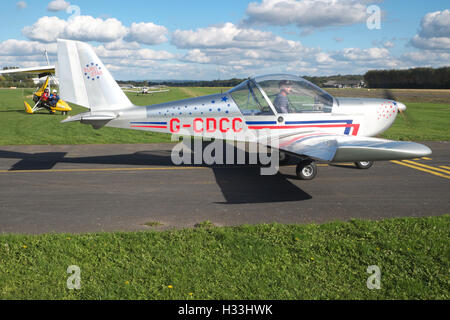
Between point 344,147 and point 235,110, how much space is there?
359 centimetres

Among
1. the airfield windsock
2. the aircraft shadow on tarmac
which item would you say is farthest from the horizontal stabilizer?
the aircraft shadow on tarmac

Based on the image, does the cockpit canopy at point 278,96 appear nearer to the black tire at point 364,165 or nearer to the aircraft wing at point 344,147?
the aircraft wing at point 344,147

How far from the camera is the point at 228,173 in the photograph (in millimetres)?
10336

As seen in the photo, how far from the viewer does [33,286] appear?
170 inches

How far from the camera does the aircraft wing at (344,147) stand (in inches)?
276

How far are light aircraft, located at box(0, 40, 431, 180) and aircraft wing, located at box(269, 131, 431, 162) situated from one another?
0.14 meters

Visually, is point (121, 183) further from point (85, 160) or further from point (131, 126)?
point (85, 160)

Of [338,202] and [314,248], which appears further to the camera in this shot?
[338,202]

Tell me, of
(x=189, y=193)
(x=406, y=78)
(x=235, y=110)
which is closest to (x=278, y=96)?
(x=235, y=110)

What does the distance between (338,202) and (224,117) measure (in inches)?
157

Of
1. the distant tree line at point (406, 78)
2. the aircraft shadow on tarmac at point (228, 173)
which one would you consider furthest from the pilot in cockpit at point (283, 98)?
the distant tree line at point (406, 78)

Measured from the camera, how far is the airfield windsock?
32.3 ft

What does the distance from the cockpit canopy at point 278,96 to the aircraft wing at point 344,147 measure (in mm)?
801

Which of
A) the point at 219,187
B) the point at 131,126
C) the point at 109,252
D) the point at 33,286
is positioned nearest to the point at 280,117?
the point at 219,187
